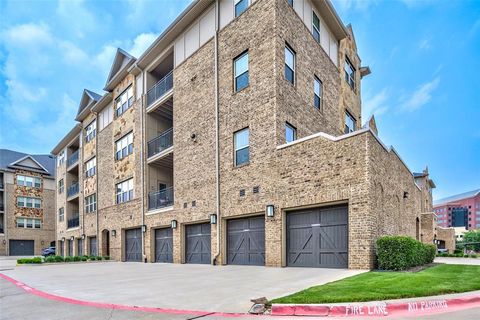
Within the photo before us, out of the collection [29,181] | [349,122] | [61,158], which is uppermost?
[349,122]

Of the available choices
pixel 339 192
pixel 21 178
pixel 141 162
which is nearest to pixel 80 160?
pixel 141 162

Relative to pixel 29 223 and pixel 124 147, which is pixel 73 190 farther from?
pixel 29 223

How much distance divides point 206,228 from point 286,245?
17.8 ft

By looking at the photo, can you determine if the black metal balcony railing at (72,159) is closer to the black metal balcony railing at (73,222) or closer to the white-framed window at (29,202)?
the black metal balcony railing at (73,222)

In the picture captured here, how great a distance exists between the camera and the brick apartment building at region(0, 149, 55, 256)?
4616 cm

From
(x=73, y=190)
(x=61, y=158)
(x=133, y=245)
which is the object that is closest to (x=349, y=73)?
(x=133, y=245)

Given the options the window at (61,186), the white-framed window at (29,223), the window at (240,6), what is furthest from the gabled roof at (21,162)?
the window at (240,6)

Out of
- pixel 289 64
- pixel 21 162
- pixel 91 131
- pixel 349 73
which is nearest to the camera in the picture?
pixel 289 64

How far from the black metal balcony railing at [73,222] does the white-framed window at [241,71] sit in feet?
89.3

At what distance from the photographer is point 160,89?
2266 cm

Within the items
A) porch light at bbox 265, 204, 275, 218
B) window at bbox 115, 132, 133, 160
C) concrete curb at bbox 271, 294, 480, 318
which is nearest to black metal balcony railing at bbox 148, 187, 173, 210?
window at bbox 115, 132, 133, 160

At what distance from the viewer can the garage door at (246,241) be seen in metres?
14.8

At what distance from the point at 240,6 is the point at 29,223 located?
155 feet

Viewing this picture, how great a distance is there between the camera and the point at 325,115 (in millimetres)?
19266
